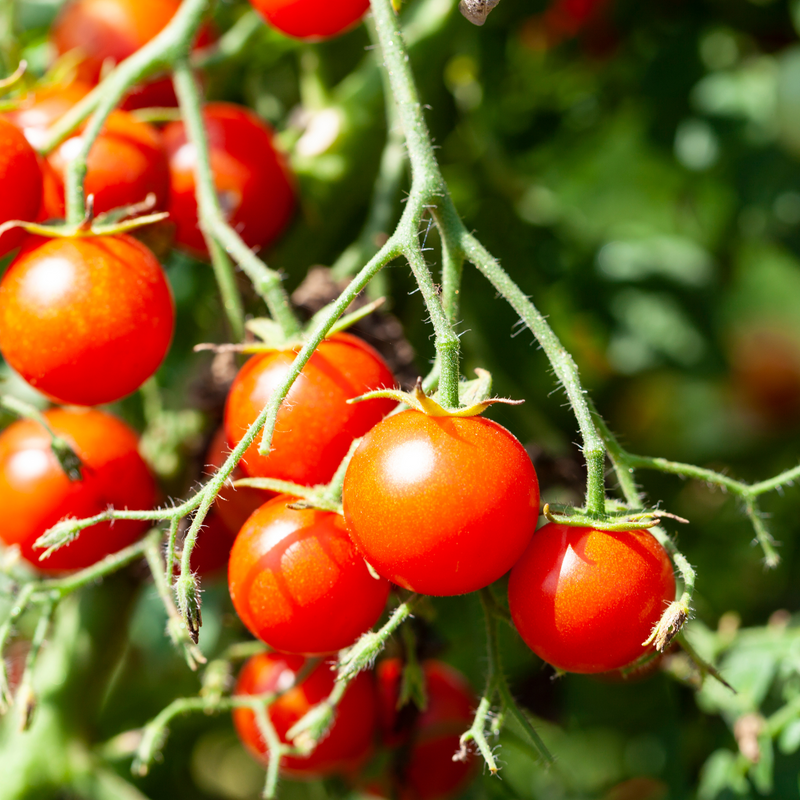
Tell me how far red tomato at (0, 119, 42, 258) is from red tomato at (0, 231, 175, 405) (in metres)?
0.02

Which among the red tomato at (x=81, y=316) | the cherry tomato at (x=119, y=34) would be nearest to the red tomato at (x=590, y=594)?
the red tomato at (x=81, y=316)

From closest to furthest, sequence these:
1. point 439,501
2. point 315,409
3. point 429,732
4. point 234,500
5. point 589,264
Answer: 1. point 439,501
2. point 315,409
3. point 234,500
4. point 429,732
5. point 589,264

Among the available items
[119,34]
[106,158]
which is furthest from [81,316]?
[119,34]

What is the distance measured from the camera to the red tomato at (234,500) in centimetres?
87

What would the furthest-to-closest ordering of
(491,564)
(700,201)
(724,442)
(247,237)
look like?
1. (724,442)
2. (700,201)
3. (247,237)
4. (491,564)

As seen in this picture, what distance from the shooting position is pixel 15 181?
32.8 inches

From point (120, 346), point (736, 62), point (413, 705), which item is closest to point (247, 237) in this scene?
point (120, 346)

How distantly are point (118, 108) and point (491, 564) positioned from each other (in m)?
0.78

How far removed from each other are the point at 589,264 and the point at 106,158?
3.02 ft

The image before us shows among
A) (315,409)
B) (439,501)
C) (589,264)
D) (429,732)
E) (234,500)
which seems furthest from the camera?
(589,264)

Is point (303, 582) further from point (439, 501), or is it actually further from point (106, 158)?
point (106, 158)

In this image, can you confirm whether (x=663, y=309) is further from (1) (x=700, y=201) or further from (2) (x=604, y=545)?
(2) (x=604, y=545)

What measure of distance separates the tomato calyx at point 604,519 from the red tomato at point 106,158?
0.58 meters

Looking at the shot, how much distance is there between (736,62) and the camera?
1710mm
